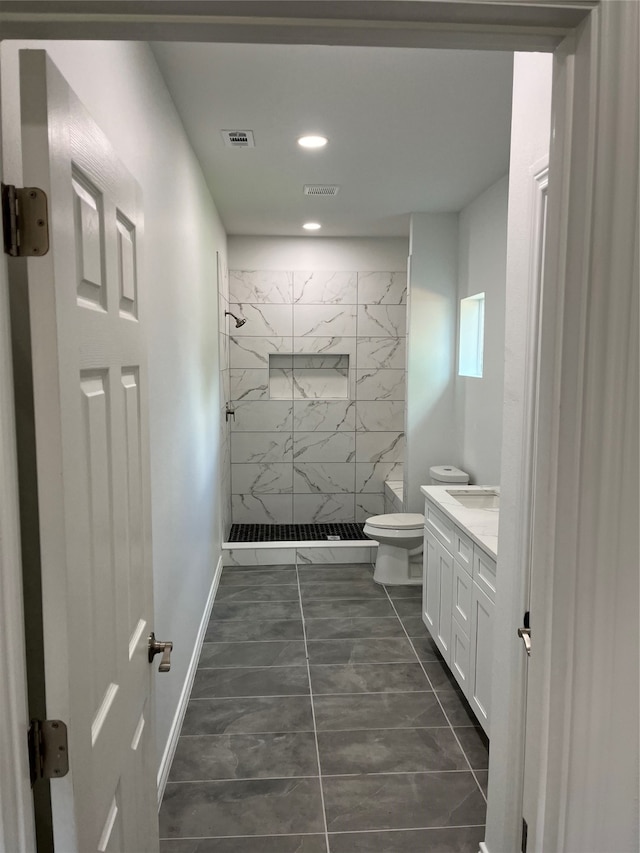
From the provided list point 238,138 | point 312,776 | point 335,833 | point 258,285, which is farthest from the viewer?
point 258,285

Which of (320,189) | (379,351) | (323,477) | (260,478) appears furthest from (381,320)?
(320,189)

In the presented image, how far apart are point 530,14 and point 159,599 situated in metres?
2.10

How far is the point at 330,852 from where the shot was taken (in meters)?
2.12

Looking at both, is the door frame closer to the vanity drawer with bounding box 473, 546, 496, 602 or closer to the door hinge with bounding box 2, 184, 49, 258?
the door hinge with bounding box 2, 184, 49, 258

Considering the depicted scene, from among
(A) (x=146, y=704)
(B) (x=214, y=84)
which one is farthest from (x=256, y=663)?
(B) (x=214, y=84)

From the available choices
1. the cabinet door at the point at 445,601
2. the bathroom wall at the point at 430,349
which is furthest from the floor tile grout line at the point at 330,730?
the bathroom wall at the point at 430,349

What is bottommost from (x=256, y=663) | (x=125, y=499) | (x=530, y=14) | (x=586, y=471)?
(x=256, y=663)

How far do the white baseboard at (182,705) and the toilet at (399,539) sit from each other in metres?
1.24

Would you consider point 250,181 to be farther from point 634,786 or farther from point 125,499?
point 634,786

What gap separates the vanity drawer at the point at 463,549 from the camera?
281 cm

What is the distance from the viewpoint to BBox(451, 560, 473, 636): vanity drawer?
2852mm

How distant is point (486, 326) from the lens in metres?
4.11

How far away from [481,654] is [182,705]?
1.36 metres

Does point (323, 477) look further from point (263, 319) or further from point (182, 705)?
point (182, 705)
